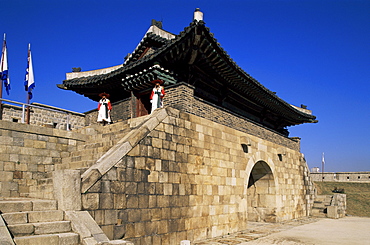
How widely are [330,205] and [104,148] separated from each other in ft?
46.7

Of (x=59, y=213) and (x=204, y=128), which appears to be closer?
(x=59, y=213)

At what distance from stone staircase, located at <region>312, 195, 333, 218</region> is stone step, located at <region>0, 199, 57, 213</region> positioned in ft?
50.9

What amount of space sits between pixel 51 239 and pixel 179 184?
12.5 ft

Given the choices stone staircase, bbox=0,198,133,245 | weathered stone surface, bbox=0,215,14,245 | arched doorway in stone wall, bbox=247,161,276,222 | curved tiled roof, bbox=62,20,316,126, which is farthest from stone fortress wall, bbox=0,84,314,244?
arched doorway in stone wall, bbox=247,161,276,222

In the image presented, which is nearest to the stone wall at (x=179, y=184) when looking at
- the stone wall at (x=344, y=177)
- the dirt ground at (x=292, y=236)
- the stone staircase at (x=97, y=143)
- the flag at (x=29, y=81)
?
the dirt ground at (x=292, y=236)

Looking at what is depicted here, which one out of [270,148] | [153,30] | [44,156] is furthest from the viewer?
[270,148]

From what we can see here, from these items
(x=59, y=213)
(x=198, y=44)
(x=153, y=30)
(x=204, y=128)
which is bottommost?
(x=59, y=213)

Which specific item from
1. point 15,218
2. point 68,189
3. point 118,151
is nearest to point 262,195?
point 118,151

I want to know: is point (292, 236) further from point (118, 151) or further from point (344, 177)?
point (344, 177)

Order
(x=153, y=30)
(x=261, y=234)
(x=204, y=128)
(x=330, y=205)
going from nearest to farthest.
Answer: (x=204, y=128) < (x=261, y=234) < (x=153, y=30) < (x=330, y=205)

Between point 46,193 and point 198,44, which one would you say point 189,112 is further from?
point 46,193

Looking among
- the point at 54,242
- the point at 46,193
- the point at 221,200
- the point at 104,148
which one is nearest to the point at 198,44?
the point at 104,148

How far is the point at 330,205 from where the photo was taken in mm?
17375

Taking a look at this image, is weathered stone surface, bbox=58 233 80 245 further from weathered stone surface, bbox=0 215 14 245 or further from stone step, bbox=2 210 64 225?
weathered stone surface, bbox=0 215 14 245
